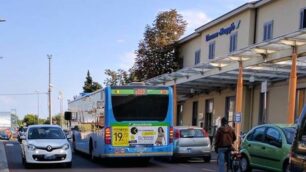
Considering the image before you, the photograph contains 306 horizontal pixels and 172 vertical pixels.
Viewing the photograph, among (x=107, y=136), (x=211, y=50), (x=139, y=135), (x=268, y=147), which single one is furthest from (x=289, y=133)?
(x=211, y=50)

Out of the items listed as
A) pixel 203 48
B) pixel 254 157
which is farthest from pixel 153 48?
pixel 254 157

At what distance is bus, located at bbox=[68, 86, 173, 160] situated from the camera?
19328mm

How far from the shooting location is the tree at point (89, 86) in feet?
285

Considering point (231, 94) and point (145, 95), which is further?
point (231, 94)

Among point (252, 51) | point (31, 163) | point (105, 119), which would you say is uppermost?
point (252, 51)

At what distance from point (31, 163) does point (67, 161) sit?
125 cm

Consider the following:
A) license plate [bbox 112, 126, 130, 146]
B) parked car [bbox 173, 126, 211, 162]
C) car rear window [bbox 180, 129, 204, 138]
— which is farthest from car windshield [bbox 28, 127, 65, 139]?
car rear window [bbox 180, 129, 204, 138]

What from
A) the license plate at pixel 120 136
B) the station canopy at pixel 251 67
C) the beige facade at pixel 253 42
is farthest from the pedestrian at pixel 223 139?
the beige facade at pixel 253 42

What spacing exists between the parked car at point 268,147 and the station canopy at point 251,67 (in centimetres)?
472

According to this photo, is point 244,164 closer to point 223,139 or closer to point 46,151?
point 223,139

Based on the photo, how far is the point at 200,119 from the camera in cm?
4247

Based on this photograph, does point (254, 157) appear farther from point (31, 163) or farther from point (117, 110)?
point (31, 163)

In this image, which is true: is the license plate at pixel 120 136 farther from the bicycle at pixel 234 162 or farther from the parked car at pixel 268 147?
the bicycle at pixel 234 162

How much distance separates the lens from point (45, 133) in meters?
20.4
